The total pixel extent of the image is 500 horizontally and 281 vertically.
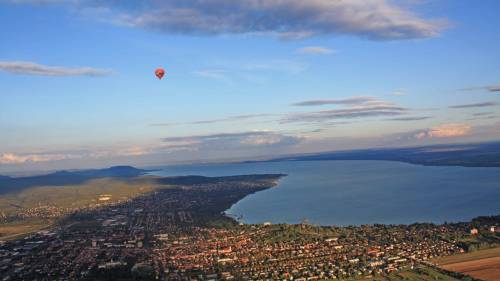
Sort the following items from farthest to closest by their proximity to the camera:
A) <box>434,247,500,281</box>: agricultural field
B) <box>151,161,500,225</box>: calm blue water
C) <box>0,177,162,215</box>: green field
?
<box>0,177,162,215</box>: green field, <box>151,161,500,225</box>: calm blue water, <box>434,247,500,281</box>: agricultural field

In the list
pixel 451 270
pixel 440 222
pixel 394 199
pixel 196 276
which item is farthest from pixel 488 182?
pixel 196 276

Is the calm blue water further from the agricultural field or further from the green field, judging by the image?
the green field

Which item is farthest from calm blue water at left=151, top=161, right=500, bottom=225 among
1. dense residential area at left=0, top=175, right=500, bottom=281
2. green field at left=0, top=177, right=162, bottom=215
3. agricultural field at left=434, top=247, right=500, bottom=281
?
green field at left=0, top=177, right=162, bottom=215

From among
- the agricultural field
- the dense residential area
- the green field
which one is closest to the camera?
the agricultural field

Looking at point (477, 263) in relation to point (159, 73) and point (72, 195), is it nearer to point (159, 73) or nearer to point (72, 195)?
point (159, 73)

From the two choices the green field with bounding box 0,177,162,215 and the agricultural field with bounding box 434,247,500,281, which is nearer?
the agricultural field with bounding box 434,247,500,281

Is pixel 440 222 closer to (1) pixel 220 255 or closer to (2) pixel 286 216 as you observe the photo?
(2) pixel 286 216

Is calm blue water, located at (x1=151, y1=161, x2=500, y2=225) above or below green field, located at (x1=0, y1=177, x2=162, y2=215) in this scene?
below

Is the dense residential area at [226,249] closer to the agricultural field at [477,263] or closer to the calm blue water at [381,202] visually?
the agricultural field at [477,263]

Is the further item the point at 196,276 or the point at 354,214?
the point at 354,214
